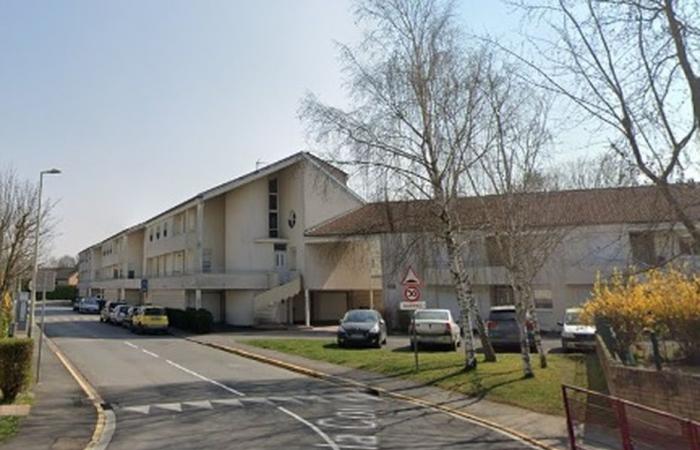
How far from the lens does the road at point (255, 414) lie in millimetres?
9664

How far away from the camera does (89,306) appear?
208 feet

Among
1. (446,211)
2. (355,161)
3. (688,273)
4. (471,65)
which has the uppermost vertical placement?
(471,65)

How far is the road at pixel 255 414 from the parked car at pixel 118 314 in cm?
2298

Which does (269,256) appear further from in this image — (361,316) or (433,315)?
(433,315)

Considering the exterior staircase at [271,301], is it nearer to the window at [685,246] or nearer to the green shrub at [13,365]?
the green shrub at [13,365]

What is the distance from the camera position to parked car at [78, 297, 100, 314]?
63.1m

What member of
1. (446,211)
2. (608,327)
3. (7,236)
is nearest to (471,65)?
(446,211)

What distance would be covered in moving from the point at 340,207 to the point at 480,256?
42.1ft

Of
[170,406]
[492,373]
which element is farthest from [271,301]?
[170,406]

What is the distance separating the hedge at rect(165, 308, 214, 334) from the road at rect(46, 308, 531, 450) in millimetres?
15238

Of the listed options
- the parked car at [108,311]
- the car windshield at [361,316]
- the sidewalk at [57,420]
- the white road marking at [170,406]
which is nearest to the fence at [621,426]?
the sidewalk at [57,420]

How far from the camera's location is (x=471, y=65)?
17141 millimetres

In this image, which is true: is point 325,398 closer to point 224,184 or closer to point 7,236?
point 7,236

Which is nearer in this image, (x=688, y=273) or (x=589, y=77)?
(x=589, y=77)
